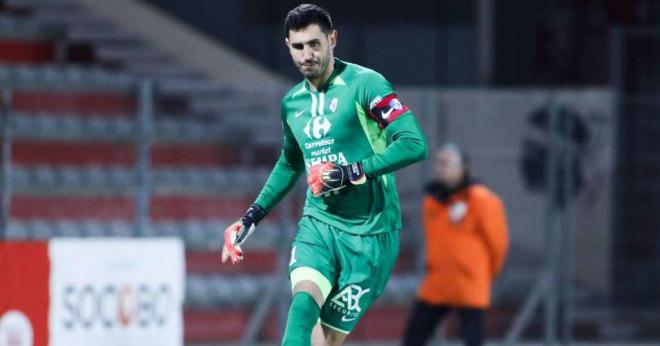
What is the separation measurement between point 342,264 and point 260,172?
6734 mm

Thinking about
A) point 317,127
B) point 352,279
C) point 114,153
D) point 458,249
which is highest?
point 317,127

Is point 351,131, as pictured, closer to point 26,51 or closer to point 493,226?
point 493,226

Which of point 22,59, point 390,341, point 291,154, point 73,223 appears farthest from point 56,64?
point 291,154

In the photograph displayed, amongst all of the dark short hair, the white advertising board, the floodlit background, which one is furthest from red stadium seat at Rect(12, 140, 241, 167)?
the dark short hair

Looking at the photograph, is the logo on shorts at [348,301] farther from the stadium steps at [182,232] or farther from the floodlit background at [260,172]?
the stadium steps at [182,232]

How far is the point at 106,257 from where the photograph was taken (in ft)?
33.0

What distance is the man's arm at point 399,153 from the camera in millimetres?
6375

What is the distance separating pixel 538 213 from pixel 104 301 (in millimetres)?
5137

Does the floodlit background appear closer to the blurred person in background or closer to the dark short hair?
the blurred person in background

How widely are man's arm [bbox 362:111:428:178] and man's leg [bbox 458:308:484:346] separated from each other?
4.56m

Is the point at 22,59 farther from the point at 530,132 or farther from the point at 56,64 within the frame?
the point at 530,132

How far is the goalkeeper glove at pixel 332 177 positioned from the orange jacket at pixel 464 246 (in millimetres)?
4576

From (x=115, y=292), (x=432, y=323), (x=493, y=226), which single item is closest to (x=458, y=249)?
(x=493, y=226)

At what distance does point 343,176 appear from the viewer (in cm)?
635
